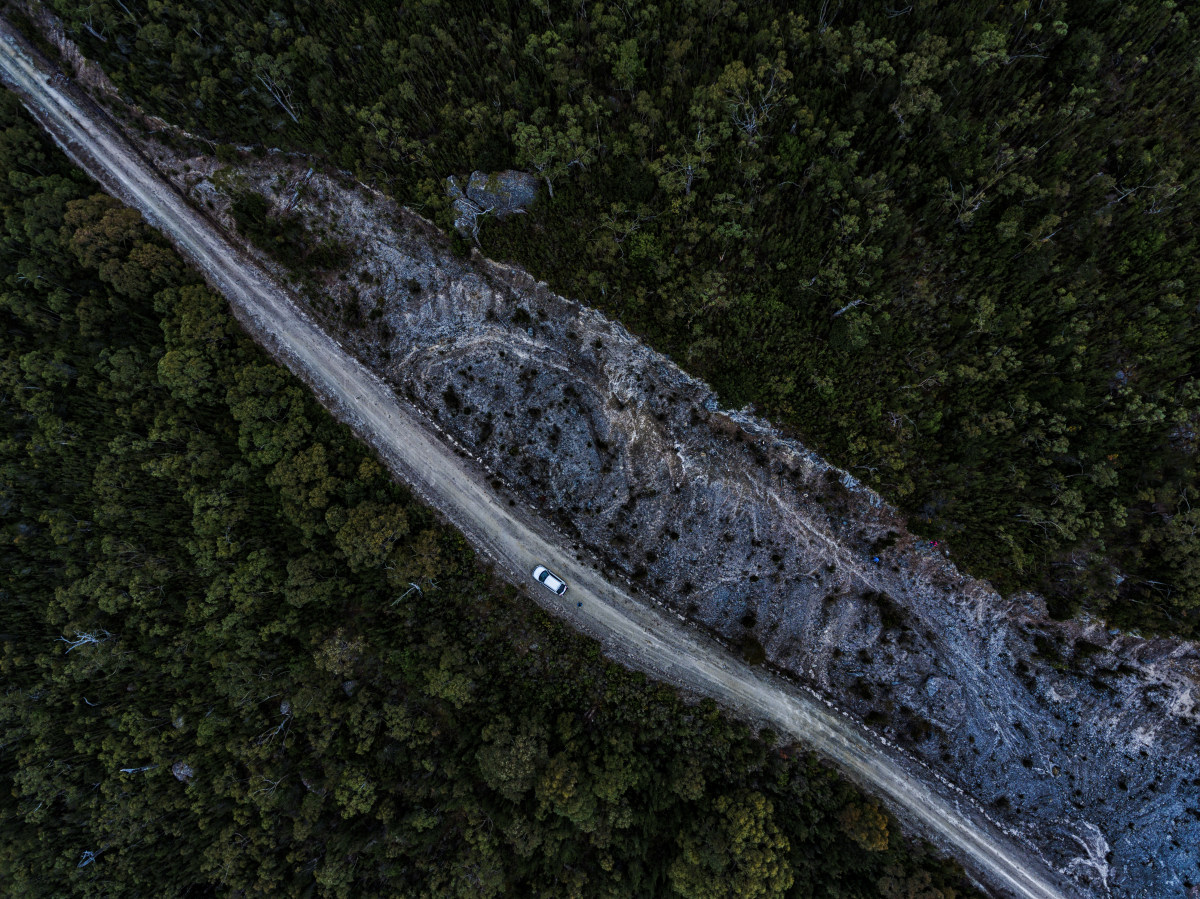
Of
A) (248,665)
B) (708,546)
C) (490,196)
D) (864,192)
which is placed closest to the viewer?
(864,192)

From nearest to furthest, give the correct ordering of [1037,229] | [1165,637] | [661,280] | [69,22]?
[1037,229] < [1165,637] < [661,280] < [69,22]

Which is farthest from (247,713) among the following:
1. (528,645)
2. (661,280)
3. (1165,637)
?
(1165,637)

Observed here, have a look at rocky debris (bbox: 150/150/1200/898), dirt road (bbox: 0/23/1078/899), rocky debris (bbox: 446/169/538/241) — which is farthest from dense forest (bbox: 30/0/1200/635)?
dirt road (bbox: 0/23/1078/899)

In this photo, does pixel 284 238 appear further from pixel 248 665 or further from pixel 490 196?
pixel 248 665

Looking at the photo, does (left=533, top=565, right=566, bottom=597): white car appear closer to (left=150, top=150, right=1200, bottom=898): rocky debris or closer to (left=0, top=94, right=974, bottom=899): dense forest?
(left=0, top=94, right=974, bottom=899): dense forest

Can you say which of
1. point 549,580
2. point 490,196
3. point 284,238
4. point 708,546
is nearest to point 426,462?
point 549,580

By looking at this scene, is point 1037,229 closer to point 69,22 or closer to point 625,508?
point 625,508
